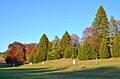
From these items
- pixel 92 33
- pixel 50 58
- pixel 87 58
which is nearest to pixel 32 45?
pixel 50 58

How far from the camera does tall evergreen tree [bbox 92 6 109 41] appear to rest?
8038cm

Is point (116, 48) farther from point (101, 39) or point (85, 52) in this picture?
point (101, 39)

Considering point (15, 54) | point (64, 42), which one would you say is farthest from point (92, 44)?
point (15, 54)

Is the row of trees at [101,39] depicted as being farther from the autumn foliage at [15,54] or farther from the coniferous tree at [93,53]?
the autumn foliage at [15,54]

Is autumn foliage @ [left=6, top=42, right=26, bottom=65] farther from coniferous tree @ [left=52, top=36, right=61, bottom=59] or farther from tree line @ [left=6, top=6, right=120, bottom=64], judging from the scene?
coniferous tree @ [left=52, top=36, right=61, bottom=59]

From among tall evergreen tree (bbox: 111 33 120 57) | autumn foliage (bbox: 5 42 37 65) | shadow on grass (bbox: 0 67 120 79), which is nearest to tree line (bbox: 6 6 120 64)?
tall evergreen tree (bbox: 111 33 120 57)

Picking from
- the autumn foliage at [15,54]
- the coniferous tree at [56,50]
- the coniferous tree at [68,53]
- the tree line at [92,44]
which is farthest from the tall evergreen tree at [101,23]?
the autumn foliage at [15,54]

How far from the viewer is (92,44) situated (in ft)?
244

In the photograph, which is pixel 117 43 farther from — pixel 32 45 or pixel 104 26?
pixel 32 45

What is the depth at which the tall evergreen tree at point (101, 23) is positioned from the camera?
80375mm

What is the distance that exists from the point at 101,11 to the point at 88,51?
15.3 meters

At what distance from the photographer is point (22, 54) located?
113688 millimetres

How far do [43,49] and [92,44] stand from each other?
24.4 m

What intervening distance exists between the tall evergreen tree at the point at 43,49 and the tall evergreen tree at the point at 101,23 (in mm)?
19331
